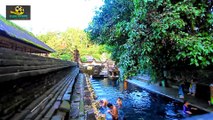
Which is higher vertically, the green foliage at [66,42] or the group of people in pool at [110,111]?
the green foliage at [66,42]

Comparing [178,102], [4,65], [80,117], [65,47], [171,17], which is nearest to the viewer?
[4,65]

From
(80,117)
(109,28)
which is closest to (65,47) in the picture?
(109,28)

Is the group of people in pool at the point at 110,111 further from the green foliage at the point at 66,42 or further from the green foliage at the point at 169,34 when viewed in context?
the green foliage at the point at 66,42

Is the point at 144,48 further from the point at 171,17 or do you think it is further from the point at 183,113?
the point at 183,113

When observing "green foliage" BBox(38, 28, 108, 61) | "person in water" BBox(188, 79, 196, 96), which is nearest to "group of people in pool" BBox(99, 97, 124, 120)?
"person in water" BBox(188, 79, 196, 96)

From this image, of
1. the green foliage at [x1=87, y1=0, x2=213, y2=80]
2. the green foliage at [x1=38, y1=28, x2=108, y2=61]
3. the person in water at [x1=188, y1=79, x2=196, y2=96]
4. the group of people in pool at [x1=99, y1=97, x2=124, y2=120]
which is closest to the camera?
the green foliage at [x1=87, y1=0, x2=213, y2=80]

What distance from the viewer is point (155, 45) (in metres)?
12.0

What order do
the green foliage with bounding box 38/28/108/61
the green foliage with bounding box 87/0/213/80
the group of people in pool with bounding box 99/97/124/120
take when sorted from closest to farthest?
the green foliage with bounding box 87/0/213/80 → the group of people in pool with bounding box 99/97/124/120 → the green foliage with bounding box 38/28/108/61

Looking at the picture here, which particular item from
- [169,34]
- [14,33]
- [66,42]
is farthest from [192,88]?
[66,42]

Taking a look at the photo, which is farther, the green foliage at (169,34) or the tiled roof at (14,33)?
the green foliage at (169,34)

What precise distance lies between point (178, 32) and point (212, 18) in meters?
1.93
